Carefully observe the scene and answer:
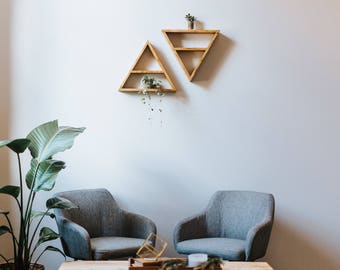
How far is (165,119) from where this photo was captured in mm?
4504

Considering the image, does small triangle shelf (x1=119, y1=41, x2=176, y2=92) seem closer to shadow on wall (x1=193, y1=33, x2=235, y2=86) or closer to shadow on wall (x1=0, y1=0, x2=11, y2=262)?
shadow on wall (x1=193, y1=33, x2=235, y2=86)

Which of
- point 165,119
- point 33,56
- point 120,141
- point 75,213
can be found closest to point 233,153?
point 165,119

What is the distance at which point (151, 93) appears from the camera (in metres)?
4.49

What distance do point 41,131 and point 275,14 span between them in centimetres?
220

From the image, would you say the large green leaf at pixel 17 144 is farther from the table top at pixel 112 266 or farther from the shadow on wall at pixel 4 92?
the shadow on wall at pixel 4 92

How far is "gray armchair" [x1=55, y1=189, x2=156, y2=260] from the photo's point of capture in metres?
3.74

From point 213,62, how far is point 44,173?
1.74 m

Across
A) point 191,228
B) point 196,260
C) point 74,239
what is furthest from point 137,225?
point 196,260

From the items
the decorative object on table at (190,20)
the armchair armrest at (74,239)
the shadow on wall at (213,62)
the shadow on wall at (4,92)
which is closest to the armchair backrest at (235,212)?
the shadow on wall at (213,62)

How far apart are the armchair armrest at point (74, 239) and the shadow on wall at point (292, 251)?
165 cm

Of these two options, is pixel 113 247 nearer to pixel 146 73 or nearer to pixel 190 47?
pixel 146 73

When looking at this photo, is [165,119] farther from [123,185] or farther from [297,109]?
[297,109]

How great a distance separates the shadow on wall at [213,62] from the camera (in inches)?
176

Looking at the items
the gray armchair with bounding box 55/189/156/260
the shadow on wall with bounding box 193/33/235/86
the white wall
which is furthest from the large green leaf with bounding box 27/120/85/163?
the shadow on wall with bounding box 193/33/235/86
